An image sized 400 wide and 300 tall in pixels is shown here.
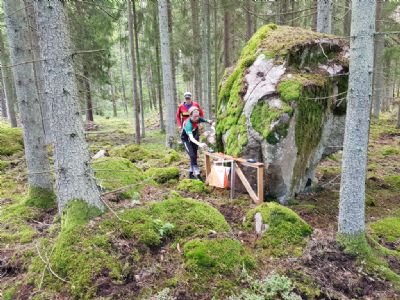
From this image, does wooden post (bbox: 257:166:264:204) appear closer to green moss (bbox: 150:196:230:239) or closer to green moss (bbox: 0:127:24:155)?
green moss (bbox: 150:196:230:239)

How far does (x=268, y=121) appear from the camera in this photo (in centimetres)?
571

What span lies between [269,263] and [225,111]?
4244 millimetres

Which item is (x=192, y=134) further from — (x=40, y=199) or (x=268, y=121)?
(x=40, y=199)

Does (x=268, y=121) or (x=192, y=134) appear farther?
(x=192, y=134)

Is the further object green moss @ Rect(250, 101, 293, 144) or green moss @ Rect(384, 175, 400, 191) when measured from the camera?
green moss @ Rect(384, 175, 400, 191)

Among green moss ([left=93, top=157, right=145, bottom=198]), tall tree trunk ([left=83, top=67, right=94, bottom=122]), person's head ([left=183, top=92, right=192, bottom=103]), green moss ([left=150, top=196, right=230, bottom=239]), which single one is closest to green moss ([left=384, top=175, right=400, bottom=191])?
green moss ([left=150, top=196, right=230, bottom=239])

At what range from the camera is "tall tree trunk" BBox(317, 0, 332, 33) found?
8.52 meters

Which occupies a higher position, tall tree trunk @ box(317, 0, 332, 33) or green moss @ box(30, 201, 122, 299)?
tall tree trunk @ box(317, 0, 332, 33)

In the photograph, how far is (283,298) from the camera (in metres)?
3.22

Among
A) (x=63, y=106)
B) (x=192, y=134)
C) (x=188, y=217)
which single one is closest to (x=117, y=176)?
(x=188, y=217)

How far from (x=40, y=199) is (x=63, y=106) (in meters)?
2.98

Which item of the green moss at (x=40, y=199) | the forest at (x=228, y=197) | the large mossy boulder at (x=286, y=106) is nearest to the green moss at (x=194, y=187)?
the forest at (x=228, y=197)

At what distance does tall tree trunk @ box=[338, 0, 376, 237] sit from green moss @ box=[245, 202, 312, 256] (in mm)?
608

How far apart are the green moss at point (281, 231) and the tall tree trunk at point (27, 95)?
4.09 meters
